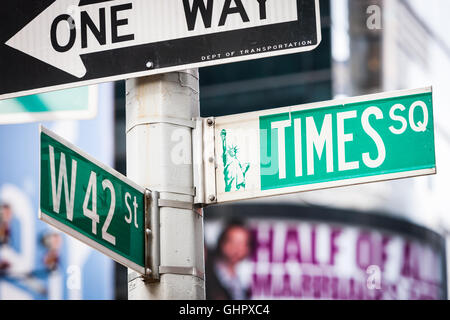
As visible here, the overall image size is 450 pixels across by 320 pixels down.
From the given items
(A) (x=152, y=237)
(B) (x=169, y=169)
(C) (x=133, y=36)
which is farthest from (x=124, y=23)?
(A) (x=152, y=237)

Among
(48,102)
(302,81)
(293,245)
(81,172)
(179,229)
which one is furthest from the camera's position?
(302,81)

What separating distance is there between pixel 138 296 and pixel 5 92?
41.9 inches

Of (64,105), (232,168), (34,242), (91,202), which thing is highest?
(34,242)

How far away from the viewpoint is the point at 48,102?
18.5 feet

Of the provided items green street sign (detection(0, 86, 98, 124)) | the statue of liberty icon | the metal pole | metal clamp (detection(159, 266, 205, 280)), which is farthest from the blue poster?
metal clamp (detection(159, 266, 205, 280))

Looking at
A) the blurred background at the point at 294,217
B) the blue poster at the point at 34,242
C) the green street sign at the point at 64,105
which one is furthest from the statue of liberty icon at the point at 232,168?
the blue poster at the point at 34,242

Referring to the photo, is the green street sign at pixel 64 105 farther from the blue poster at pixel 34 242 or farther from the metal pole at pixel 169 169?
the blue poster at pixel 34 242

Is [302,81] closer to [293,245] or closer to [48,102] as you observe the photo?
[293,245]

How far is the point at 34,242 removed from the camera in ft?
62.4

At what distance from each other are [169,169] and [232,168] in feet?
0.85

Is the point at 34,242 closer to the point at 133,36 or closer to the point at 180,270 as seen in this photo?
the point at 133,36

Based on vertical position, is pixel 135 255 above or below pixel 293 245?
below

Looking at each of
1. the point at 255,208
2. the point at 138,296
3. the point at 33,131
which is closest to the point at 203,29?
the point at 138,296
